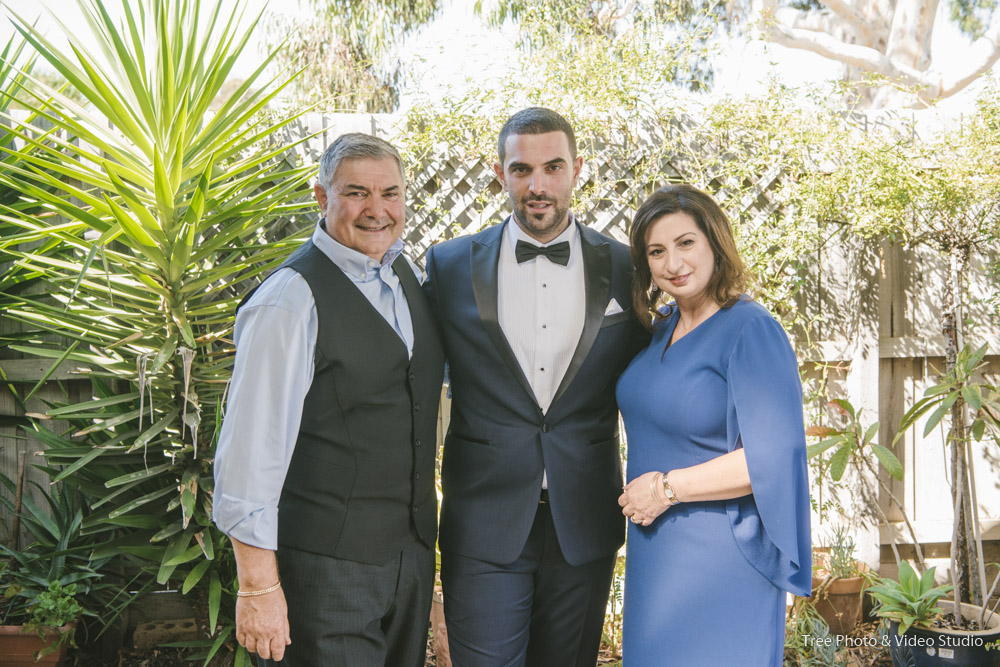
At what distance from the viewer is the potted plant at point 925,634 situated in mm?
2773

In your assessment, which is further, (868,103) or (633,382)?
(868,103)

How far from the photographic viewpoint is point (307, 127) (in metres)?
3.41

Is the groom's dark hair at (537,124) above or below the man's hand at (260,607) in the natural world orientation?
above

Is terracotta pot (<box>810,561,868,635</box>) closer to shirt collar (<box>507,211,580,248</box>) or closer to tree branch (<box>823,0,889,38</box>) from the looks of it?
shirt collar (<box>507,211,580,248</box>)

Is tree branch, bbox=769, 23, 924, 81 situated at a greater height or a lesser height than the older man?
greater

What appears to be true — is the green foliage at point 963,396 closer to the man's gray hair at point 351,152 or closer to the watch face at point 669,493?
the watch face at point 669,493

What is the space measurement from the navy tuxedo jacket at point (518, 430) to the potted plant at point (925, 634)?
136cm

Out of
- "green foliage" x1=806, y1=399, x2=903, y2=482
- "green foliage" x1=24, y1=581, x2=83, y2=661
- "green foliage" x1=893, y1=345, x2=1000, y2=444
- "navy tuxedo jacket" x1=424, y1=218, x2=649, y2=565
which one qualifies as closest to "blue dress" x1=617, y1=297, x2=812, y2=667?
"navy tuxedo jacket" x1=424, y1=218, x2=649, y2=565

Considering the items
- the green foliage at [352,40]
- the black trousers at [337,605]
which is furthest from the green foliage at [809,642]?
the green foliage at [352,40]

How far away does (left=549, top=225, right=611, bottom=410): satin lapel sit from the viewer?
2.04 metres

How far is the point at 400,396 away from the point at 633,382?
0.59 metres

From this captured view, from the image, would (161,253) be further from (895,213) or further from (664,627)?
(895,213)

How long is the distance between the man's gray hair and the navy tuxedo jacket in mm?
435

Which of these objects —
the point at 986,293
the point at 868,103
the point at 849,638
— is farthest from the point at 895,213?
the point at 868,103
